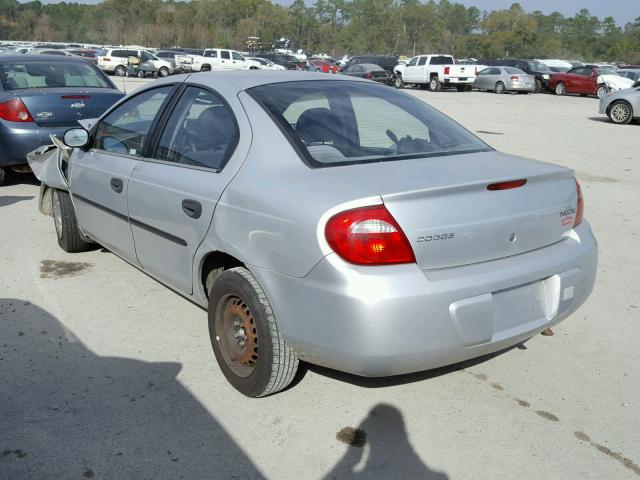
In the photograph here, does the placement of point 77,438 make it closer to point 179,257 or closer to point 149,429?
point 149,429

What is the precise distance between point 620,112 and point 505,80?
1469 centimetres

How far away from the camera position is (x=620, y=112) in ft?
61.8

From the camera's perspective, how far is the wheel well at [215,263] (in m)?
3.58

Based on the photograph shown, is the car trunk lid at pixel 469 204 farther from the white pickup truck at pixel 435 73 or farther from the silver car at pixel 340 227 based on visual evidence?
the white pickup truck at pixel 435 73

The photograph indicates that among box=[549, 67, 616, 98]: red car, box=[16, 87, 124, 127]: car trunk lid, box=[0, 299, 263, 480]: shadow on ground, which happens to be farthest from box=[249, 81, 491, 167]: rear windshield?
box=[549, 67, 616, 98]: red car

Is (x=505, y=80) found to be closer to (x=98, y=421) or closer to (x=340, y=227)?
(x=340, y=227)

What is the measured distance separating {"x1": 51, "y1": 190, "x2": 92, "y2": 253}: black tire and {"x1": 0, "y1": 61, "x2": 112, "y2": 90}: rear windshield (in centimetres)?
303

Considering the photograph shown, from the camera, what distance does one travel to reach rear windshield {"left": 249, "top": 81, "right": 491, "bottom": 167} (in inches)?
138

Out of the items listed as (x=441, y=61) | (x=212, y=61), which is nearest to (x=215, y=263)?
(x=441, y=61)

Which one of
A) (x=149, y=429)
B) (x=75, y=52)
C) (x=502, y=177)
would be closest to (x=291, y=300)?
(x=149, y=429)

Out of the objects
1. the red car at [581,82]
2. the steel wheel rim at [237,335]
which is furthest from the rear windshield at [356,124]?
the red car at [581,82]

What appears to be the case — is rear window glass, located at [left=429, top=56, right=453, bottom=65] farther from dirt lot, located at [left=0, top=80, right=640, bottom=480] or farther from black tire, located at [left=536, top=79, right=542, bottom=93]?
dirt lot, located at [left=0, top=80, right=640, bottom=480]

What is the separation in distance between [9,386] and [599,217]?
615cm

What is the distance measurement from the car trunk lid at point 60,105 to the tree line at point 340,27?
315 feet
